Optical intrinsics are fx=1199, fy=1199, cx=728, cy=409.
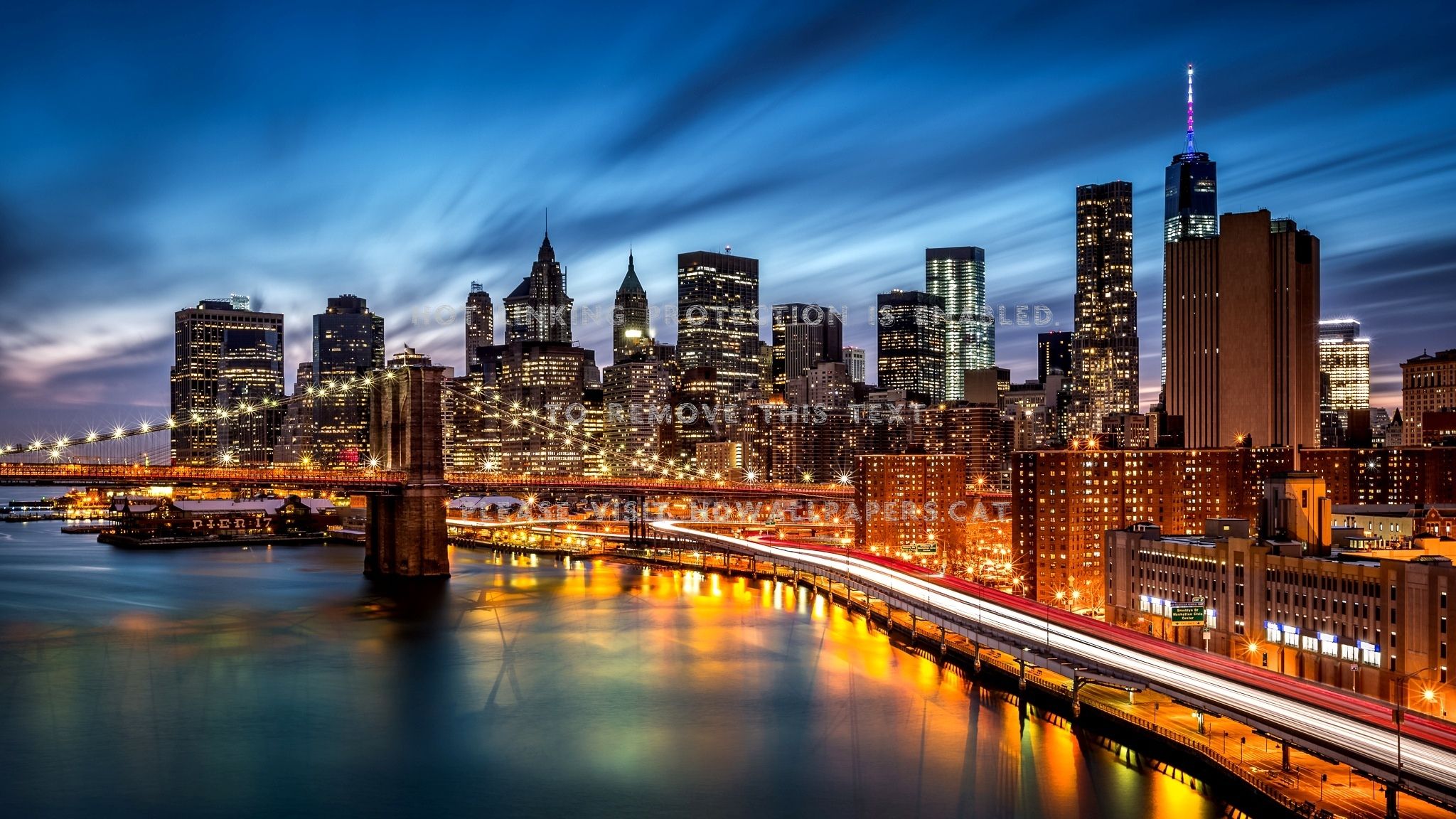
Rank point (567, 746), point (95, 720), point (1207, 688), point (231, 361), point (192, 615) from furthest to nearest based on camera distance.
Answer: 1. point (231, 361)
2. point (192, 615)
3. point (95, 720)
4. point (567, 746)
5. point (1207, 688)

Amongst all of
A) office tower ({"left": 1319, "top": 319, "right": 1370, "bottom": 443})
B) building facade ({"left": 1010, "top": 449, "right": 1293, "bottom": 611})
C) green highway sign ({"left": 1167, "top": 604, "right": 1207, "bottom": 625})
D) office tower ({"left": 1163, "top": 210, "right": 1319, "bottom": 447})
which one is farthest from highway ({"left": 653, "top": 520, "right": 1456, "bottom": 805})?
office tower ({"left": 1319, "top": 319, "right": 1370, "bottom": 443})

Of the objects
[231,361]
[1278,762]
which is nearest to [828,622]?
[1278,762]

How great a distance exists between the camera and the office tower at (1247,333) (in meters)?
75.2

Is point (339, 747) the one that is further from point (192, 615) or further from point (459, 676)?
point (192, 615)

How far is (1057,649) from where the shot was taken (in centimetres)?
3216

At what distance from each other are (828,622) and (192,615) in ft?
83.1

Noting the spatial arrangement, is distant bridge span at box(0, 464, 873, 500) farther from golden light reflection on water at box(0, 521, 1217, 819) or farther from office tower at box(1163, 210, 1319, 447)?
office tower at box(1163, 210, 1319, 447)

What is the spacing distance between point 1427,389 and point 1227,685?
8435 cm

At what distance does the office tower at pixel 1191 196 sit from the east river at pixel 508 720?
276ft

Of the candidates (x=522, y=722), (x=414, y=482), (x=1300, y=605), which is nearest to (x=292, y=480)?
(x=414, y=482)

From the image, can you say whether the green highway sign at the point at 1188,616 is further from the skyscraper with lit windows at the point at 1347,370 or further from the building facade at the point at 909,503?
the skyscraper with lit windows at the point at 1347,370

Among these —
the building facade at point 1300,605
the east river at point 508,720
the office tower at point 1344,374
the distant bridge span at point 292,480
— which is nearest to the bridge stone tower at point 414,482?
the distant bridge span at point 292,480

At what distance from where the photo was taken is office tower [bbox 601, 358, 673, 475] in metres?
146

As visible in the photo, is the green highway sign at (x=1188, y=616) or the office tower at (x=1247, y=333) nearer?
the green highway sign at (x=1188, y=616)
